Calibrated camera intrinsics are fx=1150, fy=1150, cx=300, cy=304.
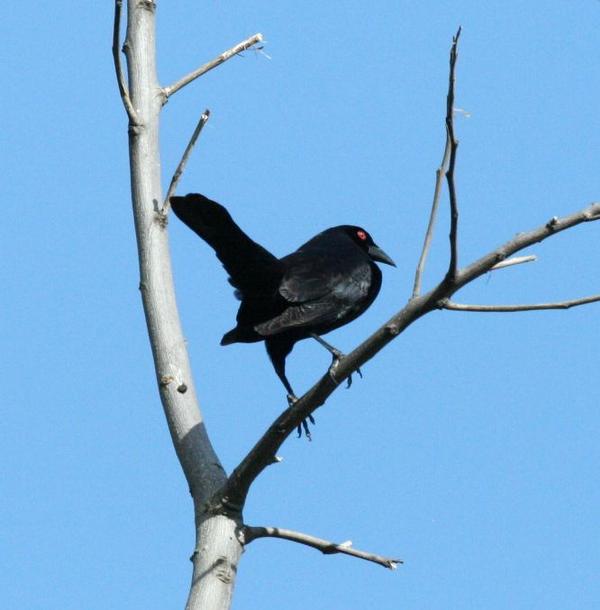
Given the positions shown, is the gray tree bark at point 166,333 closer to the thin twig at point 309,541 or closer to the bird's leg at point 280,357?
the thin twig at point 309,541

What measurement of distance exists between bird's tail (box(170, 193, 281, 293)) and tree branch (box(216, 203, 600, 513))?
1.43 meters

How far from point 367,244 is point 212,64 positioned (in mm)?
2667

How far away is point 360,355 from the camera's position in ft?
10.4

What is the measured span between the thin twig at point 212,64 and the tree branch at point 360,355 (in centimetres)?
150

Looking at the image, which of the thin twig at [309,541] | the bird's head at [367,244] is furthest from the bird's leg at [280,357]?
the thin twig at [309,541]

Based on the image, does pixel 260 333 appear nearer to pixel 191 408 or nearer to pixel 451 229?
pixel 191 408

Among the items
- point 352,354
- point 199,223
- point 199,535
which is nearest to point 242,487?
point 199,535

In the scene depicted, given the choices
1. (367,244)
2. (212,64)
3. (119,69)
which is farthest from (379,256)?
(119,69)

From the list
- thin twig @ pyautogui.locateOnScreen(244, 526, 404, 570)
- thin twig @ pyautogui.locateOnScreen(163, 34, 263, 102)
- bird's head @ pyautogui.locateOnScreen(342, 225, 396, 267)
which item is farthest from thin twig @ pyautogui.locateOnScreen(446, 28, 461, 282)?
bird's head @ pyautogui.locateOnScreen(342, 225, 396, 267)

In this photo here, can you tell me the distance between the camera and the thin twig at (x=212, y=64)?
4.32m

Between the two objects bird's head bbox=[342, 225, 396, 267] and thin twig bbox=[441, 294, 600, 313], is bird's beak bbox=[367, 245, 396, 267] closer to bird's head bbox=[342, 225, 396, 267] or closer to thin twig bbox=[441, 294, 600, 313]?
bird's head bbox=[342, 225, 396, 267]

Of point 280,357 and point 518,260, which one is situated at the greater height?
point 280,357

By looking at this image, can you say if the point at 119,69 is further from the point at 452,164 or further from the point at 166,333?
the point at 452,164

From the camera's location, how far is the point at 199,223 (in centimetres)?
479
